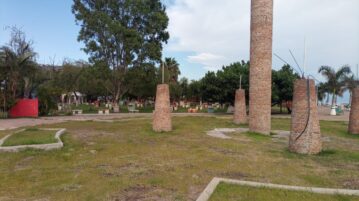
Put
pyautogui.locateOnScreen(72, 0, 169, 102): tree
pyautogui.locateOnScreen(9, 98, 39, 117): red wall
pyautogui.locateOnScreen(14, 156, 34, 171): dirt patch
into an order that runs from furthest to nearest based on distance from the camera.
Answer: pyautogui.locateOnScreen(72, 0, 169, 102): tree, pyautogui.locateOnScreen(9, 98, 39, 117): red wall, pyautogui.locateOnScreen(14, 156, 34, 171): dirt patch

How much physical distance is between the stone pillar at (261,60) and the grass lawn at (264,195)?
9670mm

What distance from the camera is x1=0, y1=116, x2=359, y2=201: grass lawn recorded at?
558 centimetres

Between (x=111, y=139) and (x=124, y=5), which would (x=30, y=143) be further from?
(x=124, y=5)

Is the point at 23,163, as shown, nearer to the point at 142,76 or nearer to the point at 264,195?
the point at 264,195

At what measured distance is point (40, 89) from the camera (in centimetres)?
2847

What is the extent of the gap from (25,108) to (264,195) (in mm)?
24259

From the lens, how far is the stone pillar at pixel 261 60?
15039mm

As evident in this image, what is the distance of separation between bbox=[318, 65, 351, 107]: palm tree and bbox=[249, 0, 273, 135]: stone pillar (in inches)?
1234

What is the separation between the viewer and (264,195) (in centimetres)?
520

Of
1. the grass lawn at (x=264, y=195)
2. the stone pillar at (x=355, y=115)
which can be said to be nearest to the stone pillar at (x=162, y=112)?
the stone pillar at (x=355, y=115)

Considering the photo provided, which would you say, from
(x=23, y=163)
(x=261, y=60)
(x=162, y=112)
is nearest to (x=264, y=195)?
(x=23, y=163)

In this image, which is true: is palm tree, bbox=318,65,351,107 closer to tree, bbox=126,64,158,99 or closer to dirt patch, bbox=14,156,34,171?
tree, bbox=126,64,158,99

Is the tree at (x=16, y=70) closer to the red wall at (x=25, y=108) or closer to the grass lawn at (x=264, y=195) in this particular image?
the red wall at (x=25, y=108)

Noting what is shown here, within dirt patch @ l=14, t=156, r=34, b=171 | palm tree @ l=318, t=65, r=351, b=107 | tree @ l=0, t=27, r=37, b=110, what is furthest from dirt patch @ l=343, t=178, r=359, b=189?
palm tree @ l=318, t=65, r=351, b=107
